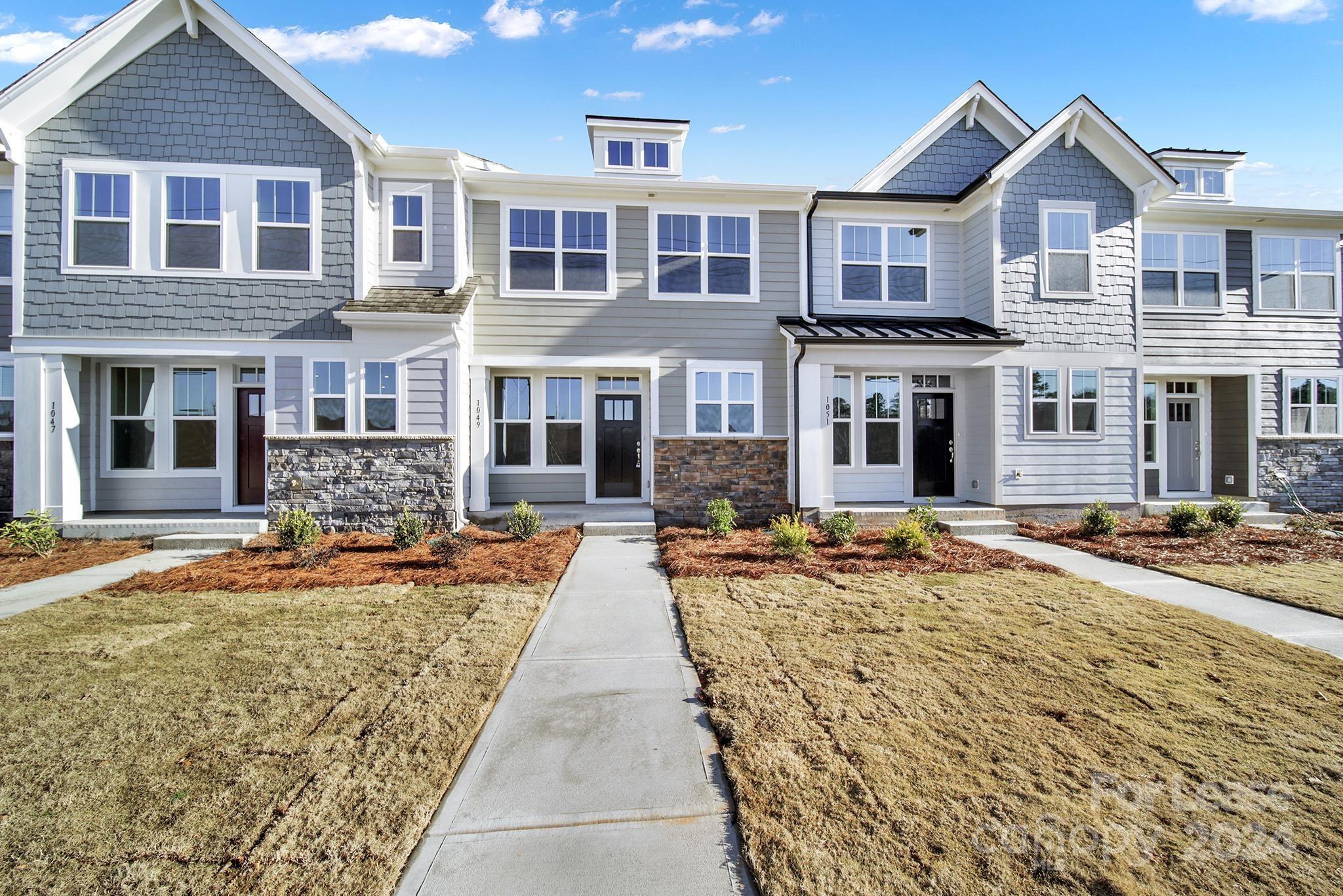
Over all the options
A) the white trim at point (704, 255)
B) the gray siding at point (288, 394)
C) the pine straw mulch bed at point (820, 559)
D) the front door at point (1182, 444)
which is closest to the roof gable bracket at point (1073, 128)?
the white trim at point (704, 255)

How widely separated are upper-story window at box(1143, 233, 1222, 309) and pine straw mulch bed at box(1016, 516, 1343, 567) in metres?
4.90

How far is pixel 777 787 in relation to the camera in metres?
2.95

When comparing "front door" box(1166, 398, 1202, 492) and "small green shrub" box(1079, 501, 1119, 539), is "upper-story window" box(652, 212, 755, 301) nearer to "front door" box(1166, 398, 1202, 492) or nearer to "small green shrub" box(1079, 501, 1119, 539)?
"small green shrub" box(1079, 501, 1119, 539)

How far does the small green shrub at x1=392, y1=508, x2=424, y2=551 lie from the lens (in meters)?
8.56

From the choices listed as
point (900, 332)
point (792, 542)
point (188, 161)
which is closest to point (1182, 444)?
point (900, 332)

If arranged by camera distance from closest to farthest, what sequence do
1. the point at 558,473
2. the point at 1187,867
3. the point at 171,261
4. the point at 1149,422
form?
the point at 1187,867, the point at 171,261, the point at 558,473, the point at 1149,422

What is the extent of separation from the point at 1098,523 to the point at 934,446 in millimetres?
3119

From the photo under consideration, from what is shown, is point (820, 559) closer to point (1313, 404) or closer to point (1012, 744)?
point (1012, 744)

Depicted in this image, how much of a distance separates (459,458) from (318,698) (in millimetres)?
6370

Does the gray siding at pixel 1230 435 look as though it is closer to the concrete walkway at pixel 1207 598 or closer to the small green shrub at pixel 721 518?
the concrete walkway at pixel 1207 598

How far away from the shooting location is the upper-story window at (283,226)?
31.6 ft

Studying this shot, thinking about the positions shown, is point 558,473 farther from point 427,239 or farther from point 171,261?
point 171,261

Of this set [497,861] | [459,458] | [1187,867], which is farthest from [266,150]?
[1187,867]

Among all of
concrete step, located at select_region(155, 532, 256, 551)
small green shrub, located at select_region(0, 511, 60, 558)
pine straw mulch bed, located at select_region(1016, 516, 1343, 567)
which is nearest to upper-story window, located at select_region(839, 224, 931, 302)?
pine straw mulch bed, located at select_region(1016, 516, 1343, 567)
